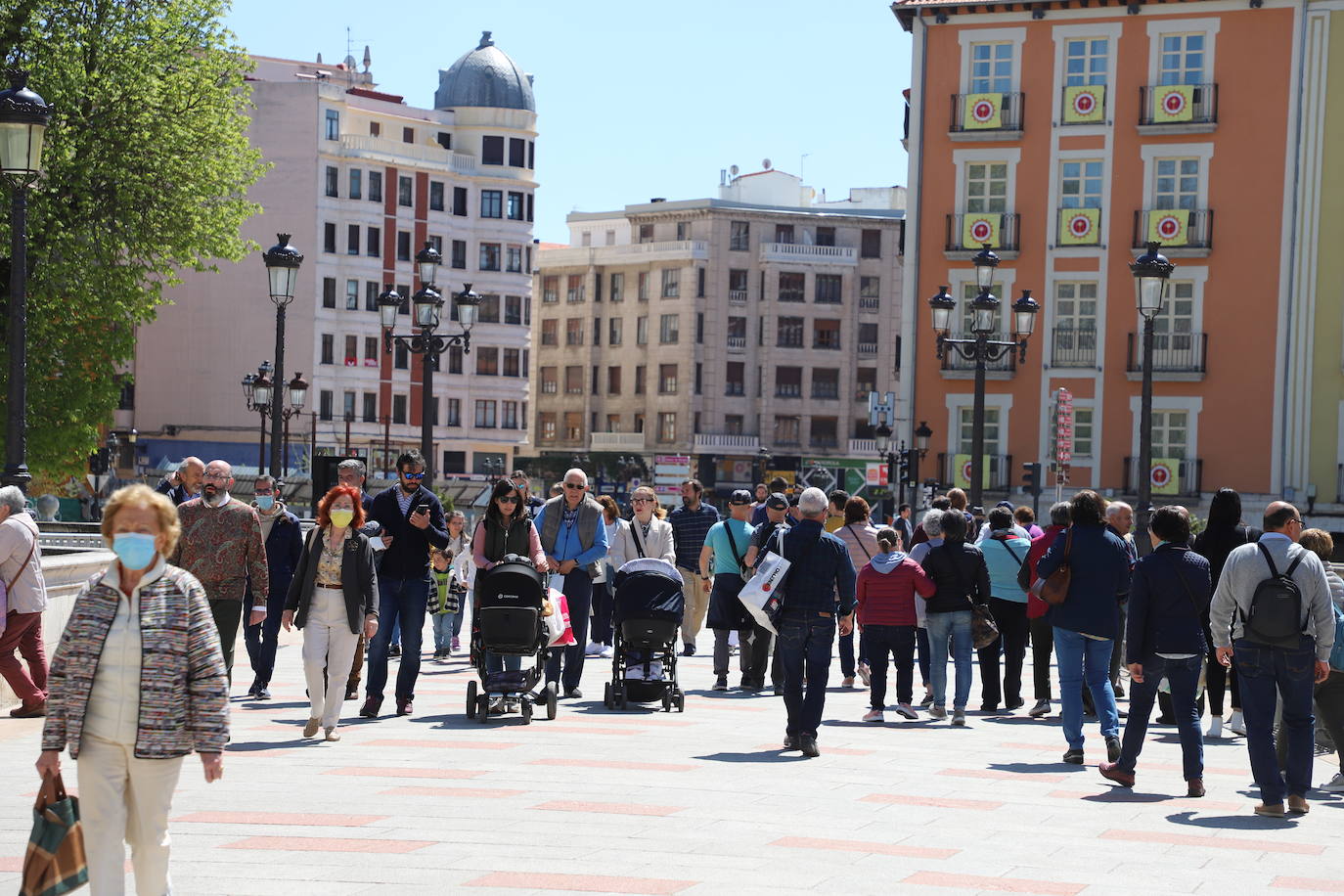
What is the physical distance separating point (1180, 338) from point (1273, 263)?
9.83 feet

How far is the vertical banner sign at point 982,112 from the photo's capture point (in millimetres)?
51438

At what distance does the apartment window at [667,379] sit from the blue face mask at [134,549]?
312ft

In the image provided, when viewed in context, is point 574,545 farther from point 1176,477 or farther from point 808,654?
point 1176,477

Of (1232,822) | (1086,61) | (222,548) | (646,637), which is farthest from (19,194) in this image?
(1086,61)

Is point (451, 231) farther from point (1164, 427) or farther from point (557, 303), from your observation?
point (1164, 427)

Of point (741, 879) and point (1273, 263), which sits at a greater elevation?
point (1273, 263)

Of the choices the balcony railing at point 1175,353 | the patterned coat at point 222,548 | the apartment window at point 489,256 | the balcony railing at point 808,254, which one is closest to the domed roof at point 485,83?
the apartment window at point 489,256

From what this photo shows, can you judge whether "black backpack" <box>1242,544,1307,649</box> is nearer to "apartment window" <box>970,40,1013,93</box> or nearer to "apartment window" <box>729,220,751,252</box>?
"apartment window" <box>970,40,1013,93</box>

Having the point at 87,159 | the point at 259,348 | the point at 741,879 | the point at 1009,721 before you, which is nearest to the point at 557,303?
the point at 259,348

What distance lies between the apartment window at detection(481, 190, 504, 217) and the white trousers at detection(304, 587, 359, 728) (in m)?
79.0

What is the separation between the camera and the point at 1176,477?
50469 mm

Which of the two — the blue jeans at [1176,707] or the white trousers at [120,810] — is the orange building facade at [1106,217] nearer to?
the blue jeans at [1176,707]

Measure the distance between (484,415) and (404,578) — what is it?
253 ft

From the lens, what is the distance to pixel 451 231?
90188 mm
